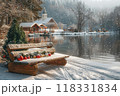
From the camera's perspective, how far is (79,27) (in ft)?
243

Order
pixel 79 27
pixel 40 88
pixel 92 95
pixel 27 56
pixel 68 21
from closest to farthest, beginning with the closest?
1. pixel 92 95
2. pixel 40 88
3. pixel 27 56
4. pixel 79 27
5. pixel 68 21

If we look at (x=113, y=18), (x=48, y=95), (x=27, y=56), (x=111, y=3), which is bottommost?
(x=48, y=95)

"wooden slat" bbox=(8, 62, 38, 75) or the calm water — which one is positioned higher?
"wooden slat" bbox=(8, 62, 38, 75)

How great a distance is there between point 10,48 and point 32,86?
6.65 feet

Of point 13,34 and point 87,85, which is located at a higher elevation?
point 13,34

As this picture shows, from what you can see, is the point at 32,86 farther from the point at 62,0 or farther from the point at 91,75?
the point at 62,0

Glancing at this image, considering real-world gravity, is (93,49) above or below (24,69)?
below


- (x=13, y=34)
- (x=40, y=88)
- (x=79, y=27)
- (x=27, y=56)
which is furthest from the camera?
(x=79, y=27)

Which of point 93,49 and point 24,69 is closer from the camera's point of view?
point 24,69

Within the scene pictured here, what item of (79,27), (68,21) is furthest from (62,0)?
(79,27)

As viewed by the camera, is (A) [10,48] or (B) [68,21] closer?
(A) [10,48]

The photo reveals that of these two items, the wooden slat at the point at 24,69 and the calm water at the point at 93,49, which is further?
the calm water at the point at 93,49

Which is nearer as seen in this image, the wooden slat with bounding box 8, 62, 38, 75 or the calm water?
the wooden slat with bounding box 8, 62, 38, 75

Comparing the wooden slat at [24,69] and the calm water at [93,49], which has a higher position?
the wooden slat at [24,69]
